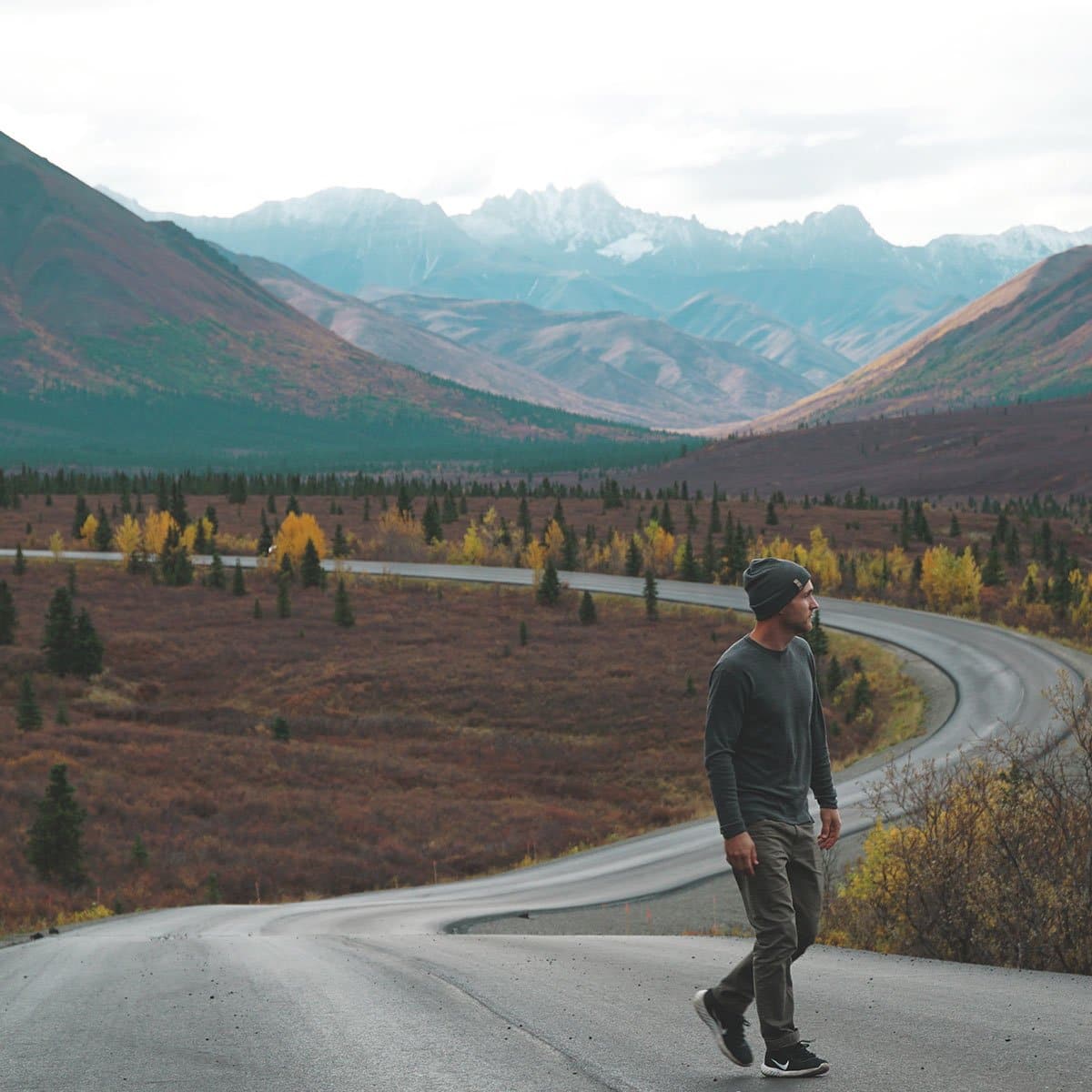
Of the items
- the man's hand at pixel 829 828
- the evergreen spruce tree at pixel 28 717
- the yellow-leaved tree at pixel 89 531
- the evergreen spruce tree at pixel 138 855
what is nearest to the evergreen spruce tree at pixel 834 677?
the evergreen spruce tree at pixel 138 855

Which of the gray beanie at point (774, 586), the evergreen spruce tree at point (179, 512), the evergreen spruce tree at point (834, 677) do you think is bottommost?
the evergreen spruce tree at point (834, 677)

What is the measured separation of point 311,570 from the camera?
75375 millimetres

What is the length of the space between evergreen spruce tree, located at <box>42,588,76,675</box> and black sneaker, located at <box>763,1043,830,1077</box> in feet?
167

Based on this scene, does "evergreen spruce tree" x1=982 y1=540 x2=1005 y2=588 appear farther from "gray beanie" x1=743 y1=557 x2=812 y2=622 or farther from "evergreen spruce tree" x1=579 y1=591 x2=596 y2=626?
"gray beanie" x1=743 y1=557 x2=812 y2=622

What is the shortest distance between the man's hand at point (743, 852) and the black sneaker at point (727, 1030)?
950mm

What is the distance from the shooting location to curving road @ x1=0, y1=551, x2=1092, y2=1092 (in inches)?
274

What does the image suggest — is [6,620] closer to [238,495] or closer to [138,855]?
[138,855]

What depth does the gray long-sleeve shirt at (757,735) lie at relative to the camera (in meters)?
6.97

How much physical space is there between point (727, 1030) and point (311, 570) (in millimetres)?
70081

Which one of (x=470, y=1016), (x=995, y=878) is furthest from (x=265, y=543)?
(x=470, y=1016)

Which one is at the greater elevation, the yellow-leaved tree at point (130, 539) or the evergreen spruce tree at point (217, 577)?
the yellow-leaved tree at point (130, 539)

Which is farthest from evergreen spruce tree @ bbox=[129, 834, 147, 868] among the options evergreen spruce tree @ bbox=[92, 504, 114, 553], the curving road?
evergreen spruce tree @ bbox=[92, 504, 114, 553]

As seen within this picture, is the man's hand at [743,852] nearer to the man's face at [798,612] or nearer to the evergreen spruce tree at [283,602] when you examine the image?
the man's face at [798,612]

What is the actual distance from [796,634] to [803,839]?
1192 millimetres
